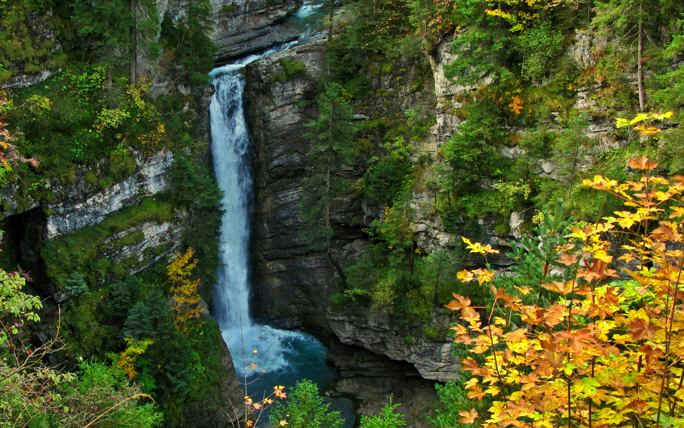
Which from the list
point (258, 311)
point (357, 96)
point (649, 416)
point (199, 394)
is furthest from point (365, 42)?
point (649, 416)

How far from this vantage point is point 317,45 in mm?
28172

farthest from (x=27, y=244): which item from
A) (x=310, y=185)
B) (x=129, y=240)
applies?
(x=310, y=185)

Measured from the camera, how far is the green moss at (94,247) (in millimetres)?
18156

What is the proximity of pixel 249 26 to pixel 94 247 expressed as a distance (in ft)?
78.9

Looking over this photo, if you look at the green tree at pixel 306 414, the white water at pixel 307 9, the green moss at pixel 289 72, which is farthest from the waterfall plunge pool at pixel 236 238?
the white water at pixel 307 9

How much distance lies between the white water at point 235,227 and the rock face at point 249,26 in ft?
27.7

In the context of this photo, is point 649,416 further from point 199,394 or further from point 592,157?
point 199,394

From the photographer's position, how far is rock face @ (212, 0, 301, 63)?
3625 centimetres

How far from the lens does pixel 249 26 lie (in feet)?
121

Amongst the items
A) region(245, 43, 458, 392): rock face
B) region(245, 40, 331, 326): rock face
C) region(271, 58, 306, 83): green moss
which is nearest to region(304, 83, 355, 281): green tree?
region(245, 43, 458, 392): rock face

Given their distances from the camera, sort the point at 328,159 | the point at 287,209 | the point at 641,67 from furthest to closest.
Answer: the point at 287,209, the point at 328,159, the point at 641,67

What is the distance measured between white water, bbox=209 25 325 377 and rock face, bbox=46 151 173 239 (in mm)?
5305

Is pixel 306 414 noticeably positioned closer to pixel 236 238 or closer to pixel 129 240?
pixel 129 240

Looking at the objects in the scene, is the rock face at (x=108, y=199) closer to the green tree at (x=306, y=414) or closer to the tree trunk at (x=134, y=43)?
the tree trunk at (x=134, y=43)
